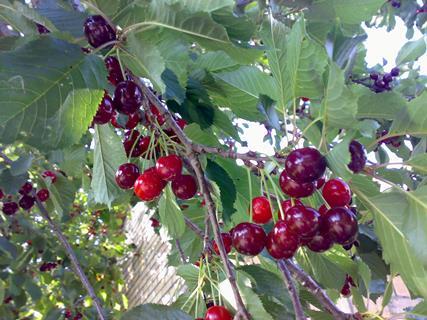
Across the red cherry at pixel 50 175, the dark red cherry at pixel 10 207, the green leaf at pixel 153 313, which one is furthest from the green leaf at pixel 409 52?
the dark red cherry at pixel 10 207

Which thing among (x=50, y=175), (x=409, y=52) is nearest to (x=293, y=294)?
(x=50, y=175)

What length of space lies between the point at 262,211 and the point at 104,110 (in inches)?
17.3

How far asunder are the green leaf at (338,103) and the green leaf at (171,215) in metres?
0.57

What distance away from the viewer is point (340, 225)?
85 cm

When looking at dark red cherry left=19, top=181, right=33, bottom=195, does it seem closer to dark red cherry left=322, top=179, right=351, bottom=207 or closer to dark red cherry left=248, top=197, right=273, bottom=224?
dark red cherry left=248, top=197, right=273, bottom=224

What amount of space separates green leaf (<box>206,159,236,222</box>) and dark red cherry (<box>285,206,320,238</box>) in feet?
1.00

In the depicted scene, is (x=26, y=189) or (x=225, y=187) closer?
(x=225, y=187)

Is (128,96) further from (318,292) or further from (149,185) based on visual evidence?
(318,292)

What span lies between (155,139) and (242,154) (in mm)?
419

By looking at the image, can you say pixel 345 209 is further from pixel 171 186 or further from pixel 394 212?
→ pixel 171 186

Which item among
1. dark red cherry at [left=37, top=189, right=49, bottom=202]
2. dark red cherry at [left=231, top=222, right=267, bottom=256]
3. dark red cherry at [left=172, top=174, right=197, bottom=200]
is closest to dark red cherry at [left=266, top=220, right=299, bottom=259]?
dark red cherry at [left=231, top=222, right=267, bottom=256]

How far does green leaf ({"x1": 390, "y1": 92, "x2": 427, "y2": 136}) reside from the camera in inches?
32.7

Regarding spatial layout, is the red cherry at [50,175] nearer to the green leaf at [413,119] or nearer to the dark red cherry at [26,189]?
the dark red cherry at [26,189]

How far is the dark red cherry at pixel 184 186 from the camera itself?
1105 millimetres
